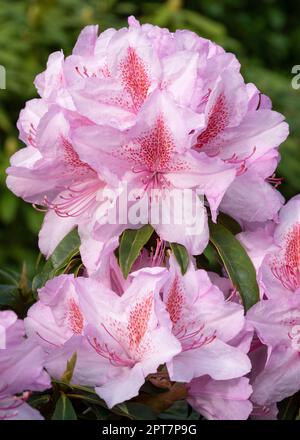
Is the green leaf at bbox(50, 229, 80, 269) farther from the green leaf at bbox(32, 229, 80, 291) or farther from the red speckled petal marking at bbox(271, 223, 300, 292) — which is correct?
the red speckled petal marking at bbox(271, 223, 300, 292)

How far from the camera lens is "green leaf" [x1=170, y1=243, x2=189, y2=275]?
1207 millimetres

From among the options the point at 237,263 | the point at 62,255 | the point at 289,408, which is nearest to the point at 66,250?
the point at 62,255

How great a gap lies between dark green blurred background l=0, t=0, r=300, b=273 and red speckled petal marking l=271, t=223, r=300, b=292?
1.72 meters

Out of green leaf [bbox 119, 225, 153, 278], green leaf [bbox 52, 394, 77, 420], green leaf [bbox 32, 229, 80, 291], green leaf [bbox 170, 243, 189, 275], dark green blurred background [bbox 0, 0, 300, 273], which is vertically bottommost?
dark green blurred background [bbox 0, 0, 300, 273]

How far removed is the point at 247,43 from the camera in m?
4.55

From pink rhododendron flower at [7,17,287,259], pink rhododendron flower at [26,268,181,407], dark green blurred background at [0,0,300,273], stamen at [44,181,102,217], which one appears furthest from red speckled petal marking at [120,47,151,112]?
dark green blurred background at [0,0,300,273]

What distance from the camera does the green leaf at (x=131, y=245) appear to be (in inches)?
47.0

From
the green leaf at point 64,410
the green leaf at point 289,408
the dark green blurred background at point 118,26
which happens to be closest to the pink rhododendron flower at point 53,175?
the green leaf at point 64,410

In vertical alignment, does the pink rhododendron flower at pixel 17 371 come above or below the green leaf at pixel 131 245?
below

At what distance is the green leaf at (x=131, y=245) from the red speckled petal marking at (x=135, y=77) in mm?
146

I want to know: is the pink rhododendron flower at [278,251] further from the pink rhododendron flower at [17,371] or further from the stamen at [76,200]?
the pink rhododendron flower at [17,371]

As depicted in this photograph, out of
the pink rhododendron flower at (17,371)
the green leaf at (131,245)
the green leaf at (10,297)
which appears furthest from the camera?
the green leaf at (10,297)
